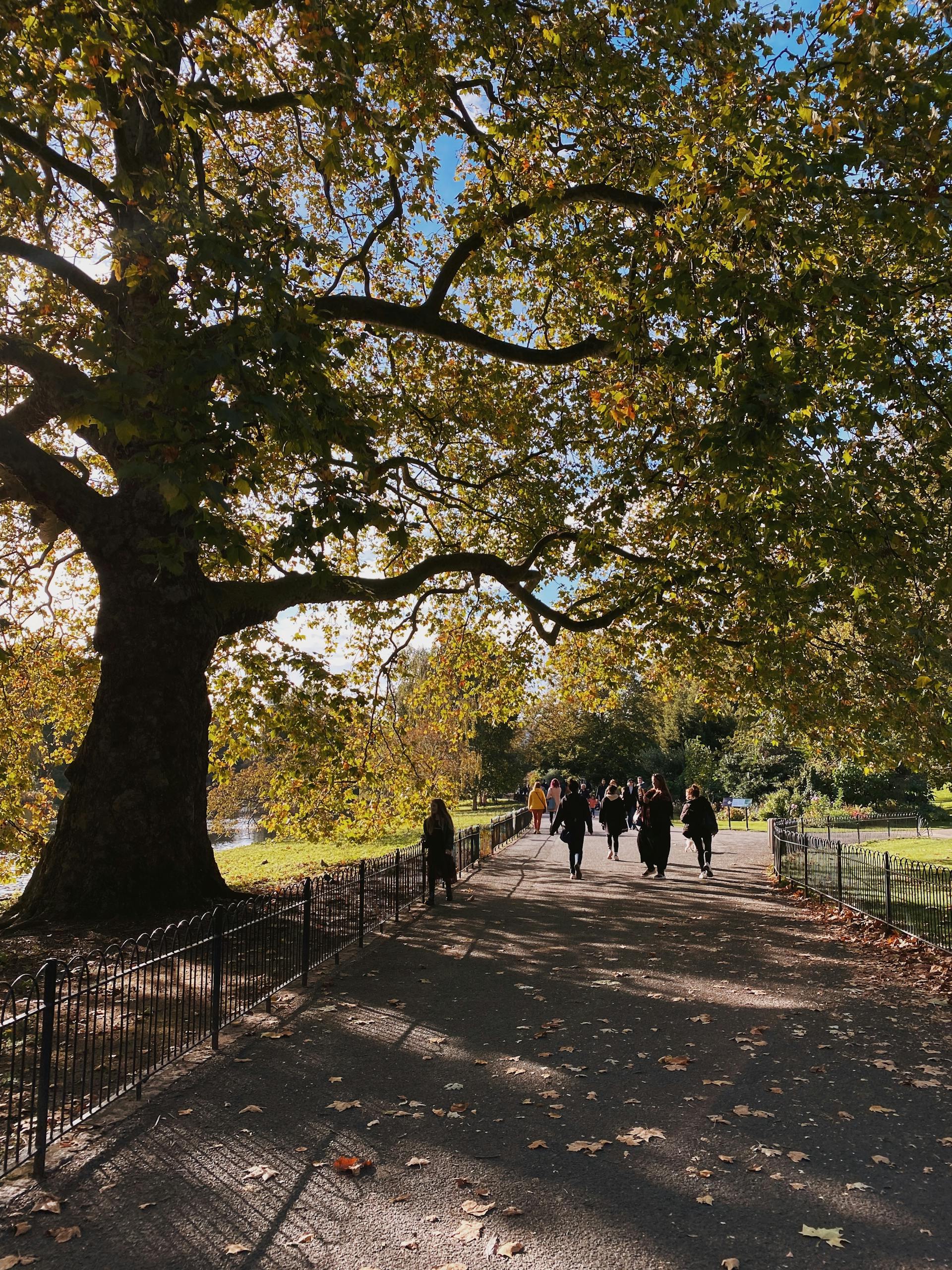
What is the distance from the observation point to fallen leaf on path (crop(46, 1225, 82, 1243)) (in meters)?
4.01

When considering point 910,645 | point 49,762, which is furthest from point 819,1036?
point 49,762

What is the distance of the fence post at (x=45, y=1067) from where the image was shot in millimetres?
4676

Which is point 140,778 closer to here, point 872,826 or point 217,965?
point 217,965

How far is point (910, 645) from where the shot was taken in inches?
461

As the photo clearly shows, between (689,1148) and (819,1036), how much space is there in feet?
8.90

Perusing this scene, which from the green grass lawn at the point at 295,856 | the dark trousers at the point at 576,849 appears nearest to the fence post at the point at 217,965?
the green grass lawn at the point at 295,856

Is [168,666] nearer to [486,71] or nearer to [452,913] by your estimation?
[452,913]

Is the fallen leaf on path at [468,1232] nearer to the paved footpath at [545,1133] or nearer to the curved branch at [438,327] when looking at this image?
the paved footpath at [545,1133]

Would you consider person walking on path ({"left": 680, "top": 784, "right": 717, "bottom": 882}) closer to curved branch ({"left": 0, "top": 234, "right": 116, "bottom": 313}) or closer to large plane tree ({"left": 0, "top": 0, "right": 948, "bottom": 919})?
large plane tree ({"left": 0, "top": 0, "right": 948, "bottom": 919})

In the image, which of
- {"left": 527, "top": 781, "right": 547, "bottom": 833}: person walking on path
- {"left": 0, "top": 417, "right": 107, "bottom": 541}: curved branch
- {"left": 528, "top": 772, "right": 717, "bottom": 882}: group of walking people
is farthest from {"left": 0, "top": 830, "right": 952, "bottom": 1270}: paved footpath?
{"left": 527, "top": 781, "right": 547, "bottom": 833}: person walking on path

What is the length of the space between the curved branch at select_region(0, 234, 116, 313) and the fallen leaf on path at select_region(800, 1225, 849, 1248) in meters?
8.80

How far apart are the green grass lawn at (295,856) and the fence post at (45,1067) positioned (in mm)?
10810

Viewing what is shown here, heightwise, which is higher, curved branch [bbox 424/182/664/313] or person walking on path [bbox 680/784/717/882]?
curved branch [bbox 424/182/664/313]

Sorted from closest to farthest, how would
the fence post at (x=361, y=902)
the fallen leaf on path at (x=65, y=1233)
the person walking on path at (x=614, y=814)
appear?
the fallen leaf on path at (x=65, y=1233) → the fence post at (x=361, y=902) → the person walking on path at (x=614, y=814)
